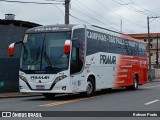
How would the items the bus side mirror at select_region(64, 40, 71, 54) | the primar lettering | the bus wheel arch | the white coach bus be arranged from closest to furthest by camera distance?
the bus side mirror at select_region(64, 40, 71, 54) → the white coach bus → the primar lettering → the bus wheel arch

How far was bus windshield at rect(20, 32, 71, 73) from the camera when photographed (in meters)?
18.3

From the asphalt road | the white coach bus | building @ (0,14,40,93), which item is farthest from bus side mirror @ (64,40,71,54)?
building @ (0,14,40,93)

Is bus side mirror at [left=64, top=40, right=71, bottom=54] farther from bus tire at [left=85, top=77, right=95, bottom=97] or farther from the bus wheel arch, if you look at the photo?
the bus wheel arch

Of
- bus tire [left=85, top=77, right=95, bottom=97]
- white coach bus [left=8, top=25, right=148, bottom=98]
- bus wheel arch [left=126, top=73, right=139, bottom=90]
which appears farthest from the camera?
bus wheel arch [left=126, top=73, right=139, bottom=90]

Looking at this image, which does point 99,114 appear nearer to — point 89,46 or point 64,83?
point 64,83

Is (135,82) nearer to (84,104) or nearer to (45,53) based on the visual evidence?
(45,53)

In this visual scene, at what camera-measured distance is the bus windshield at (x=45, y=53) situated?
1831 centimetres

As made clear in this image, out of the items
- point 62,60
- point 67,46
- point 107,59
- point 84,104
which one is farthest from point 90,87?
point 84,104

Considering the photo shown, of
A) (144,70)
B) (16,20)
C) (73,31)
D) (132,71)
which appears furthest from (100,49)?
(16,20)

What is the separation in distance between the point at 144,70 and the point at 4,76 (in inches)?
422

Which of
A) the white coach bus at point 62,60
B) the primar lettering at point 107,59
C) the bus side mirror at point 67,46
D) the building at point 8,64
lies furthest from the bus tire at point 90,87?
the building at point 8,64

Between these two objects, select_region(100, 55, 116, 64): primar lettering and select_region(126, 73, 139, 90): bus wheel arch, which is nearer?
select_region(100, 55, 116, 64): primar lettering

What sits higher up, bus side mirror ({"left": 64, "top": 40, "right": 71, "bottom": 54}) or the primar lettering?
bus side mirror ({"left": 64, "top": 40, "right": 71, "bottom": 54})

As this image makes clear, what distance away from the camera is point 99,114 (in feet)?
42.0
